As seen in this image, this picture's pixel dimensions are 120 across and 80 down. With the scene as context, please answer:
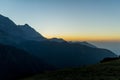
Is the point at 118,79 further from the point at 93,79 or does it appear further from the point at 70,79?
the point at 70,79

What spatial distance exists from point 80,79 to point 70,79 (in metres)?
1.63

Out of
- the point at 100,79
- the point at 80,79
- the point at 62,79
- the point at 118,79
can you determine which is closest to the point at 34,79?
the point at 62,79

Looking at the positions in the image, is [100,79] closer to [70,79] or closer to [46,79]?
[70,79]

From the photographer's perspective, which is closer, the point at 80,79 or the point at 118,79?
the point at 118,79

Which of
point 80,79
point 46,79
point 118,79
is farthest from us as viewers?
point 46,79

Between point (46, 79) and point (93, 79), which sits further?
point (46, 79)

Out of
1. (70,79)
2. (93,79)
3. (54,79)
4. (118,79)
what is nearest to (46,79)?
(54,79)

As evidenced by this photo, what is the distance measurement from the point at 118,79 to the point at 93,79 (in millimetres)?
3994

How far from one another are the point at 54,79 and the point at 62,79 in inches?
58.4

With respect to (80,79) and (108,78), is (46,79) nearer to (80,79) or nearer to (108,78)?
(80,79)

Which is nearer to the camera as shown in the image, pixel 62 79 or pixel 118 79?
pixel 118 79

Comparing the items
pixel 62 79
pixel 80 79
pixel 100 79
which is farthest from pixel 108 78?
pixel 62 79

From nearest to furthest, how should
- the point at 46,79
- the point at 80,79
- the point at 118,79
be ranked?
the point at 118,79 < the point at 80,79 < the point at 46,79

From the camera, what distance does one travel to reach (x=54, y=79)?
44.2 meters
